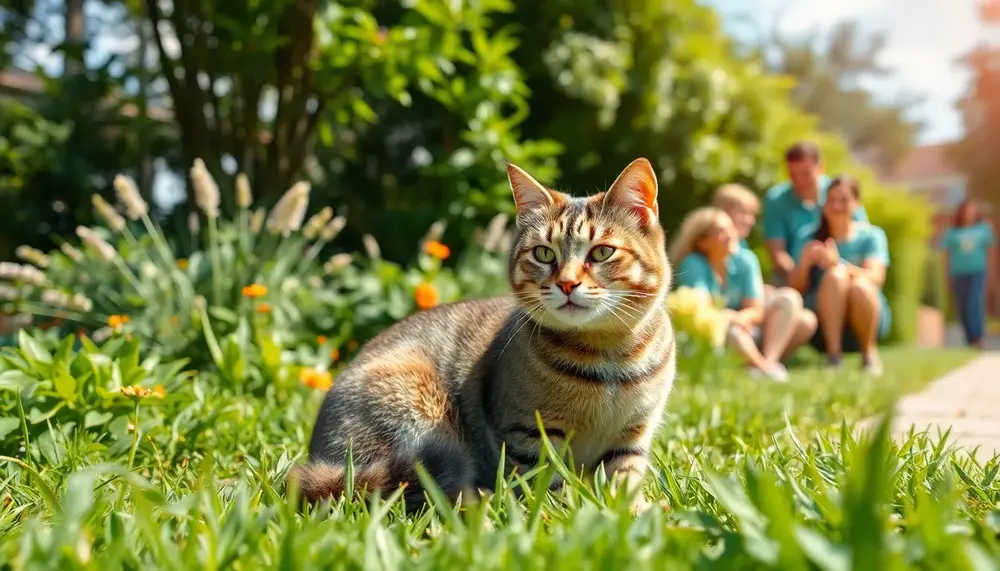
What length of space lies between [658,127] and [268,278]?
4.24 metres

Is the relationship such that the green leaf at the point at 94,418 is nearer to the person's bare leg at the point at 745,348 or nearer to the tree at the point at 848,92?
the person's bare leg at the point at 745,348

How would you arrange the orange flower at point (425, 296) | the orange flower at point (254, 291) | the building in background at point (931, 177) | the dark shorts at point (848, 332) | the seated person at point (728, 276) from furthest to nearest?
the building in background at point (931, 177) → the dark shorts at point (848, 332) → the seated person at point (728, 276) → the orange flower at point (425, 296) → the orange flower at point (254, 291)

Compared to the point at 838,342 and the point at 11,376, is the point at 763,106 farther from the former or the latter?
the point at 11,376

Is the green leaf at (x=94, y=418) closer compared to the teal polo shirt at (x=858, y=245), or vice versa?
the green leaf at (x=94, y=418)

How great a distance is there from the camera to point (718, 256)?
552 cm

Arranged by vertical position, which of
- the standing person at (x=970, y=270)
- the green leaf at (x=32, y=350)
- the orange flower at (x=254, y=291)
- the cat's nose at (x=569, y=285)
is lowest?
the standing person at (x=970, y=270)

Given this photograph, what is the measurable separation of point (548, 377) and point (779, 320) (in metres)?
4.07

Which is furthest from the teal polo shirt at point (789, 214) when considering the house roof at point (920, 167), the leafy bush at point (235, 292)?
the house roof at point (920, 167)

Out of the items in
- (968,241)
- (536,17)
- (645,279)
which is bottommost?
(968,241)

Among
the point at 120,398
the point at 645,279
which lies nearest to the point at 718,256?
the point at 645,279

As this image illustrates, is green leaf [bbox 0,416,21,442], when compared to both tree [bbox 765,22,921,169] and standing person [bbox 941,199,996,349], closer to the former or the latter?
standing person [bbox 941,199,996,349]

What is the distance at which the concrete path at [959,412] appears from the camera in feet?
9.34

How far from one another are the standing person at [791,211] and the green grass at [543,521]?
421 cm

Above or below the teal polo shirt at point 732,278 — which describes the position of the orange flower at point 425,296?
above
